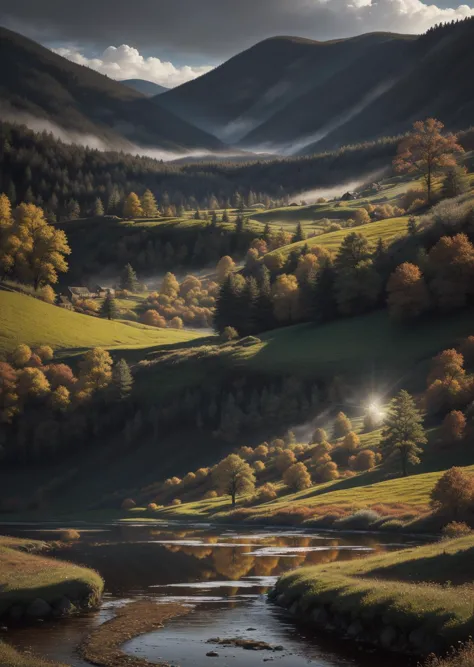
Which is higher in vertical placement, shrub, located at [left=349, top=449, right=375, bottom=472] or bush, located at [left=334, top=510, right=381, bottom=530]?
shrub, located at [left=349, top=449, right=375, bottom=472]

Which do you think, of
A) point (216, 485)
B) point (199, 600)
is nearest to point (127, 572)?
point (199, 600)

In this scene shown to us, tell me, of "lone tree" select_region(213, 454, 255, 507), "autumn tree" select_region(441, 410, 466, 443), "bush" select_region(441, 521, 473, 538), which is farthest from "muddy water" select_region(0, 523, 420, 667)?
"autumn tree" select_region(441, 410, 466, 443)

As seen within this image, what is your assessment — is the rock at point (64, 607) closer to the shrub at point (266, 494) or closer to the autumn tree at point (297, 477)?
the shrub at point (266, 494)

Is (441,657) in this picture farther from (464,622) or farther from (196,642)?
(196,642)

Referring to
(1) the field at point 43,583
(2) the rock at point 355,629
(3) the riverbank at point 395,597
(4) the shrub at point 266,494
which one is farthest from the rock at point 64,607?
(4) the shrub at point 266,494

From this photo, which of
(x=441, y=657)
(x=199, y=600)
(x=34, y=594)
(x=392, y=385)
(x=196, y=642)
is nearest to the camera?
(x=441, y=657)

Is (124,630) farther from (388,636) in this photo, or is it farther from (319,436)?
(319,436)

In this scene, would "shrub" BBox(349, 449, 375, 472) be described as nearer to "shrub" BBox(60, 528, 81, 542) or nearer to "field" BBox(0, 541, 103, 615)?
"shrub" BBox(60, 528, 81, 542)
